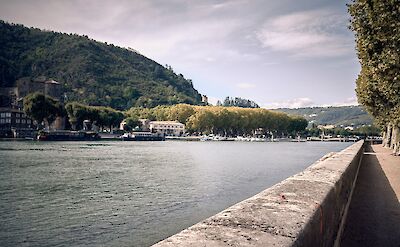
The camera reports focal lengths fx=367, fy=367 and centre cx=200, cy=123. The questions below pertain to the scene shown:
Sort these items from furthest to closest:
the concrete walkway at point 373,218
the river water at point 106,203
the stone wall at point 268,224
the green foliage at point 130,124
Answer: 1. the green foliage at point 130,124
2. the river water at point 106,203
3. the concrete walkway at point 373,218
4. the stone wall at point 268,224

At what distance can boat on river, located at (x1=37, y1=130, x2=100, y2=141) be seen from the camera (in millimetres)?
115250

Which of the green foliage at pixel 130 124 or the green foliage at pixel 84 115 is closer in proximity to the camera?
the green foliage at pixel 84 115

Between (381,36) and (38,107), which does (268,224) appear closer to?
(381,36)

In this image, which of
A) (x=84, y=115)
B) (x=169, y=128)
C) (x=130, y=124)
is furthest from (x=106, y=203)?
(x=169, y=128)

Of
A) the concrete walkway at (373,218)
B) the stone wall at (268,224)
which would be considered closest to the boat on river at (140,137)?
the concrete walkway at (373,218)

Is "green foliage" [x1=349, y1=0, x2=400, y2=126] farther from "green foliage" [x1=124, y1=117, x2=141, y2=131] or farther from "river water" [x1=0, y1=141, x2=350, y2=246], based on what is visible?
"green foliage" [x1=124, y1=117, x2=141, y2=131]

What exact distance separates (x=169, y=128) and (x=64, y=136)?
263ft

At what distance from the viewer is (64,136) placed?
395ft

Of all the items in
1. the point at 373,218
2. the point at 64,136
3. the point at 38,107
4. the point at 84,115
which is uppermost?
the point at 38,107

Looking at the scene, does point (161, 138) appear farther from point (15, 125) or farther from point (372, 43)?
point (372, 43)

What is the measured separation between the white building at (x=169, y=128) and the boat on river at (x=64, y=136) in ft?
210

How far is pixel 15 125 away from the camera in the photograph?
138250mm

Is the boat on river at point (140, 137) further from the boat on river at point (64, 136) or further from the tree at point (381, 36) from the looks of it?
the tree at point (381, 36)

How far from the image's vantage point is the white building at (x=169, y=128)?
639 ft
